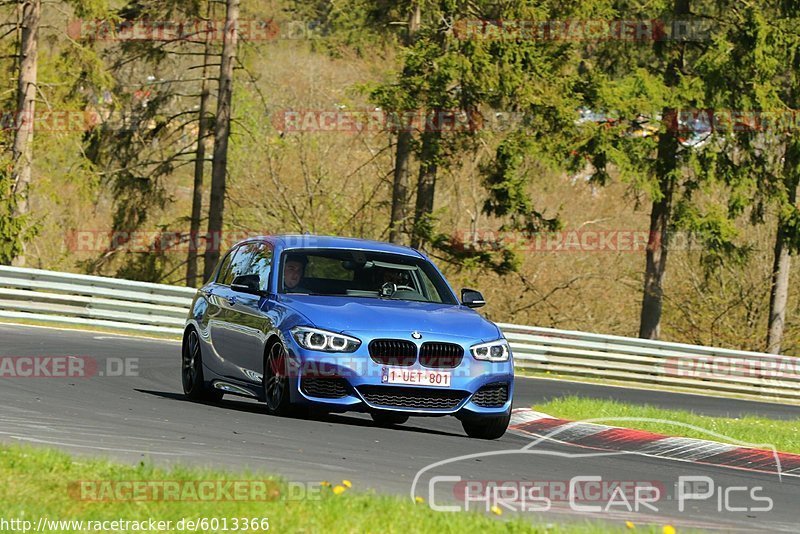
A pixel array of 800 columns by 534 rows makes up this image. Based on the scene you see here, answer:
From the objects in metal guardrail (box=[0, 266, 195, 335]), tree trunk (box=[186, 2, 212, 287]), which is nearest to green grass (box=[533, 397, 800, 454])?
metal guardrail (box=[0, 266, 195, 335])

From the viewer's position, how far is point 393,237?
34531 millimetres

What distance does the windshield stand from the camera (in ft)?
41.4

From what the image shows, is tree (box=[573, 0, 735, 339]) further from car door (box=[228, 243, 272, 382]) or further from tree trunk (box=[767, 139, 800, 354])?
car door (box=[228, 243, 272, 382])

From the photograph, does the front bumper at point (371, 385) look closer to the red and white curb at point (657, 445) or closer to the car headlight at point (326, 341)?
the car headlight at point (326, 341)

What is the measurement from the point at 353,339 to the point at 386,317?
1.30 feet

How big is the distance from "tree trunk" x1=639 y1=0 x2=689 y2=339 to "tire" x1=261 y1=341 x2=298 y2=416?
22.9m

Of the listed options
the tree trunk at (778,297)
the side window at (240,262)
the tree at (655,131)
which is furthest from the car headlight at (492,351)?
the tree trunk at (778,297)

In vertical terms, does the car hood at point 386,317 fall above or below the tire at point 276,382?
above

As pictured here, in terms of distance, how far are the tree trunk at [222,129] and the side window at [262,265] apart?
22.6 metres

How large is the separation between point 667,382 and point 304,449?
Answer: 2043cm

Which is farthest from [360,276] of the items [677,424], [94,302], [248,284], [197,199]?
[197,199]

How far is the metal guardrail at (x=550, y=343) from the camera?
85.3 feet

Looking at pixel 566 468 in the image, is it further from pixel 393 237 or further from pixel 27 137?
pixel 27 137

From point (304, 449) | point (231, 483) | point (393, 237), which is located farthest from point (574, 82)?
point (231, 483)
